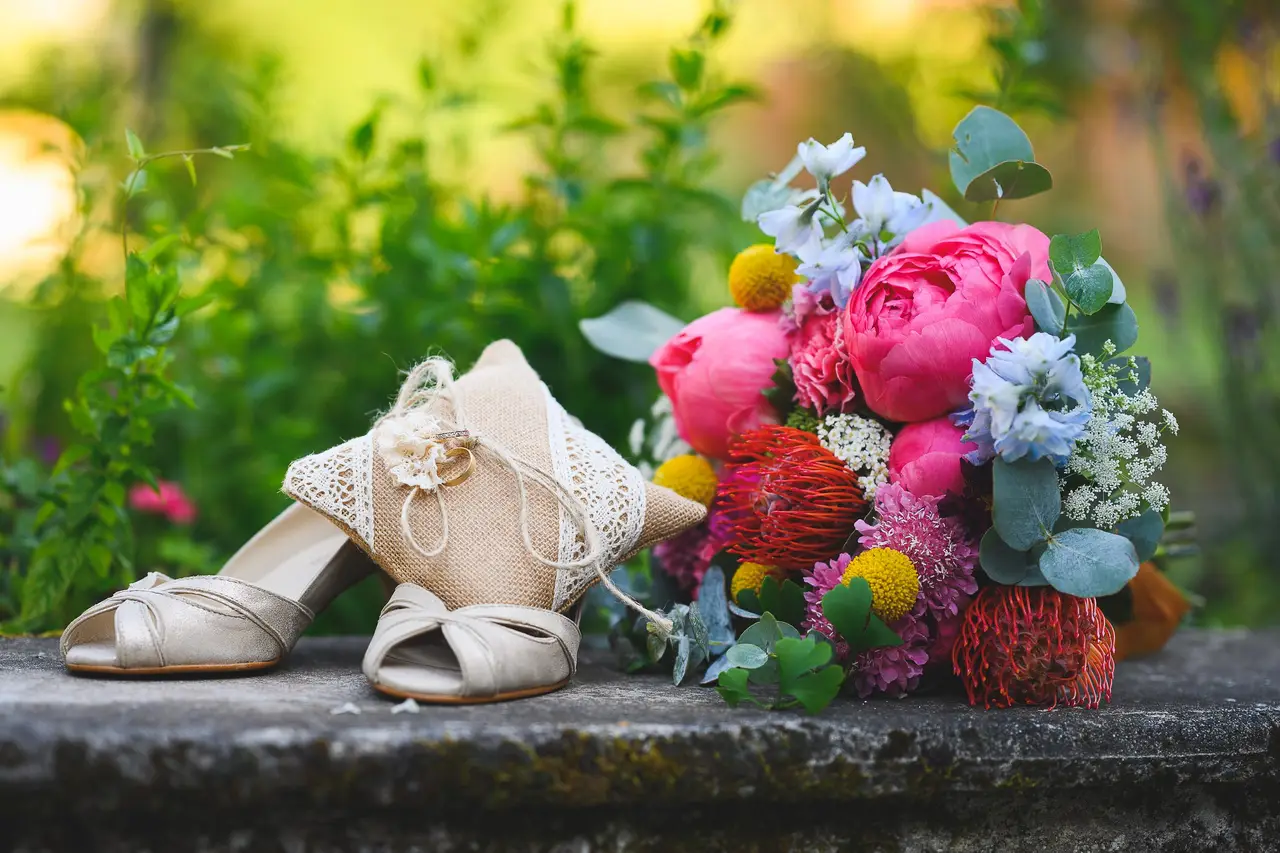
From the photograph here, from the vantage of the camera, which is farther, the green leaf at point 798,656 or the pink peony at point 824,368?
the pink peony at point 824,368

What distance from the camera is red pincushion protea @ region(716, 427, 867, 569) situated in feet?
3.35

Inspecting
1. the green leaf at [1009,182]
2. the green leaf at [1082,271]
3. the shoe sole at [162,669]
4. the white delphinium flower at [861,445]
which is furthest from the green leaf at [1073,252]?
the shoe sole at [162,669]

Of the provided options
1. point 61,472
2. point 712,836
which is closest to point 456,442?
point 712,836

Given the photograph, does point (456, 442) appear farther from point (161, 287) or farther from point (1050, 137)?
point (1050, 137)

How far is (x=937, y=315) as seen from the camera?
0.94 metres

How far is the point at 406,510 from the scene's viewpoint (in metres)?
0.97

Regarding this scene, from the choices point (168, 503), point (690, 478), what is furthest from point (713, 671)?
point (168, 503)

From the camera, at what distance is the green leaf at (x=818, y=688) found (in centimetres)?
86

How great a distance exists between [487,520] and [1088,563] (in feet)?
1.86

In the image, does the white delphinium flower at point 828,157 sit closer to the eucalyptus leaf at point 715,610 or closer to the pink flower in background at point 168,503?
the eucalyptus leaf at point 715,610

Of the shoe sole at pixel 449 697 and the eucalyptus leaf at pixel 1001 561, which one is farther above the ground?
the eucalyptus leaf at pixel 1001 561

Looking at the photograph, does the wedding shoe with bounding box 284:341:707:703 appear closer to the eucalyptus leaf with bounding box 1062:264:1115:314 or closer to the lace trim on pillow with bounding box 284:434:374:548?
the lace trim on pillow with bounding box 284:434:374:548

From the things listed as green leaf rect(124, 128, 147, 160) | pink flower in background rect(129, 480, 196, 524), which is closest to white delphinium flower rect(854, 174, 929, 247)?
green leaf rect(124, 128, 147, 160)

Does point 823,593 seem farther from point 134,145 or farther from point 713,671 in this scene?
point 134,145
